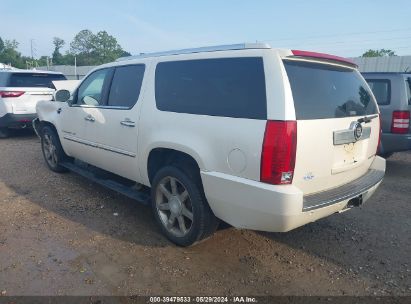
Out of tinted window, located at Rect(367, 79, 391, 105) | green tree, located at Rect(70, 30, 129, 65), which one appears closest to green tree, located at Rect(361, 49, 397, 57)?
tinted window, located at Rect(367, 79, 391, 105)

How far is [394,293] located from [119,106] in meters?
3.34

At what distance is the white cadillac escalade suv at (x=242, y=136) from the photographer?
2.80 m

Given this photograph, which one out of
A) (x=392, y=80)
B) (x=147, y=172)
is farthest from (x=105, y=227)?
(x=392, y=80)

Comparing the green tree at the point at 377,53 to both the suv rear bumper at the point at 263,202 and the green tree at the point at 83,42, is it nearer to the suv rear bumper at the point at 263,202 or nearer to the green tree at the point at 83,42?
the suv rear bumper at the point at 263,202

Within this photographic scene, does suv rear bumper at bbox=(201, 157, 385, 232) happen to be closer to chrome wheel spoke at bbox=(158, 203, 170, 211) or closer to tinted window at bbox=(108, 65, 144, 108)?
chrome wheel spoke at bbox=(158, 203, 170, 211)

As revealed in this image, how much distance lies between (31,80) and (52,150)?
415 centimetres

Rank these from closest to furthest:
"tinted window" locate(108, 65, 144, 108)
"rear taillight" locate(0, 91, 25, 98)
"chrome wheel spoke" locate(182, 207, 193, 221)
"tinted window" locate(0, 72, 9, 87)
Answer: "chrome wheel spoke" locate(182, 207, 193, 221)
"tinted window" locate(108, 65, 144, 108)
"rear taillight" locate(0, 91, 25, 98)
"tinted window" locate(0, 72, 9, 87)

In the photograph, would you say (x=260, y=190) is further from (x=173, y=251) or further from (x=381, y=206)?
(x=381, y=206)

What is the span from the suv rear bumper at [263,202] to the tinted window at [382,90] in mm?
3714

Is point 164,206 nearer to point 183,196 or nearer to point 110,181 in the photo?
point 183,196

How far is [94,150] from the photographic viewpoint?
15.8ft

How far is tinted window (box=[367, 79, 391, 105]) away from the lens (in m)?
6.43

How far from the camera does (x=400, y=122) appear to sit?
20.4 feet

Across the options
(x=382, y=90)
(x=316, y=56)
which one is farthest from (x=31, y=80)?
(x=316, y=56)
